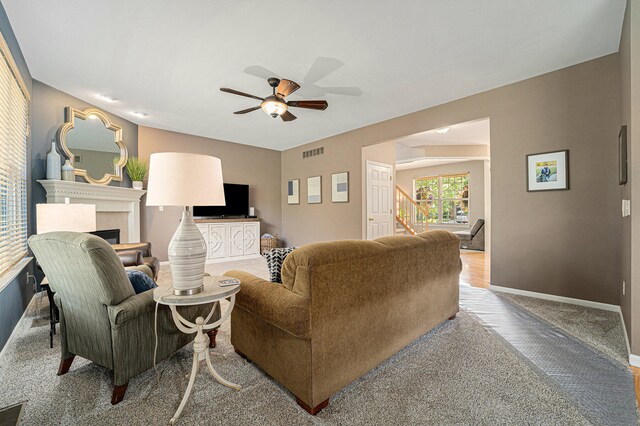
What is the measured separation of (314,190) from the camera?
645cm

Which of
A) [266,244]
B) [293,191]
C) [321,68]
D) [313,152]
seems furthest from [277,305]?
[293,191]

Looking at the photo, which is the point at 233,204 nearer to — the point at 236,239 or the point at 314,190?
the point at 236,239

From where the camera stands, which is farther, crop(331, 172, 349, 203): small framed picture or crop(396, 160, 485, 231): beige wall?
crop(396, 160, 485, 231): beige wall

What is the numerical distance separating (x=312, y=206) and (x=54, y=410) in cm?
532

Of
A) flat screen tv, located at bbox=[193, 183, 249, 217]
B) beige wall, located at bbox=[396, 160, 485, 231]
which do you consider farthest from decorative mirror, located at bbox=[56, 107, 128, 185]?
beige wall, located at bbox=[396, 160, 485, 231]

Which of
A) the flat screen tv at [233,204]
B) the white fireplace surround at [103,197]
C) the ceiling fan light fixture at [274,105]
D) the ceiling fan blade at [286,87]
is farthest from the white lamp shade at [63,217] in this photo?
the flat screen tv at [233,204]

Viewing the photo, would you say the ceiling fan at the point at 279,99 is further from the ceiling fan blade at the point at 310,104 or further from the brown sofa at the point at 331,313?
the brown sofa at the point at 331,313

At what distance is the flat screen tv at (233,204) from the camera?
605 centimetres

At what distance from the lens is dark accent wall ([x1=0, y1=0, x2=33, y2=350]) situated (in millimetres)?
2178

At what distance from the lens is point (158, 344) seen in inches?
69.1

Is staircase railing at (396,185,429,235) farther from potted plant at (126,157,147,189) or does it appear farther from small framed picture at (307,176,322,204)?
potted plant at (126,157,147,189)

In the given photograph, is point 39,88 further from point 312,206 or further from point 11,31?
point 312,206

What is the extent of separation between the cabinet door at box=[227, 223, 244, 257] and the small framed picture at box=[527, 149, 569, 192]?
5.14 meters

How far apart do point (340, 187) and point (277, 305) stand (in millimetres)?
4515
